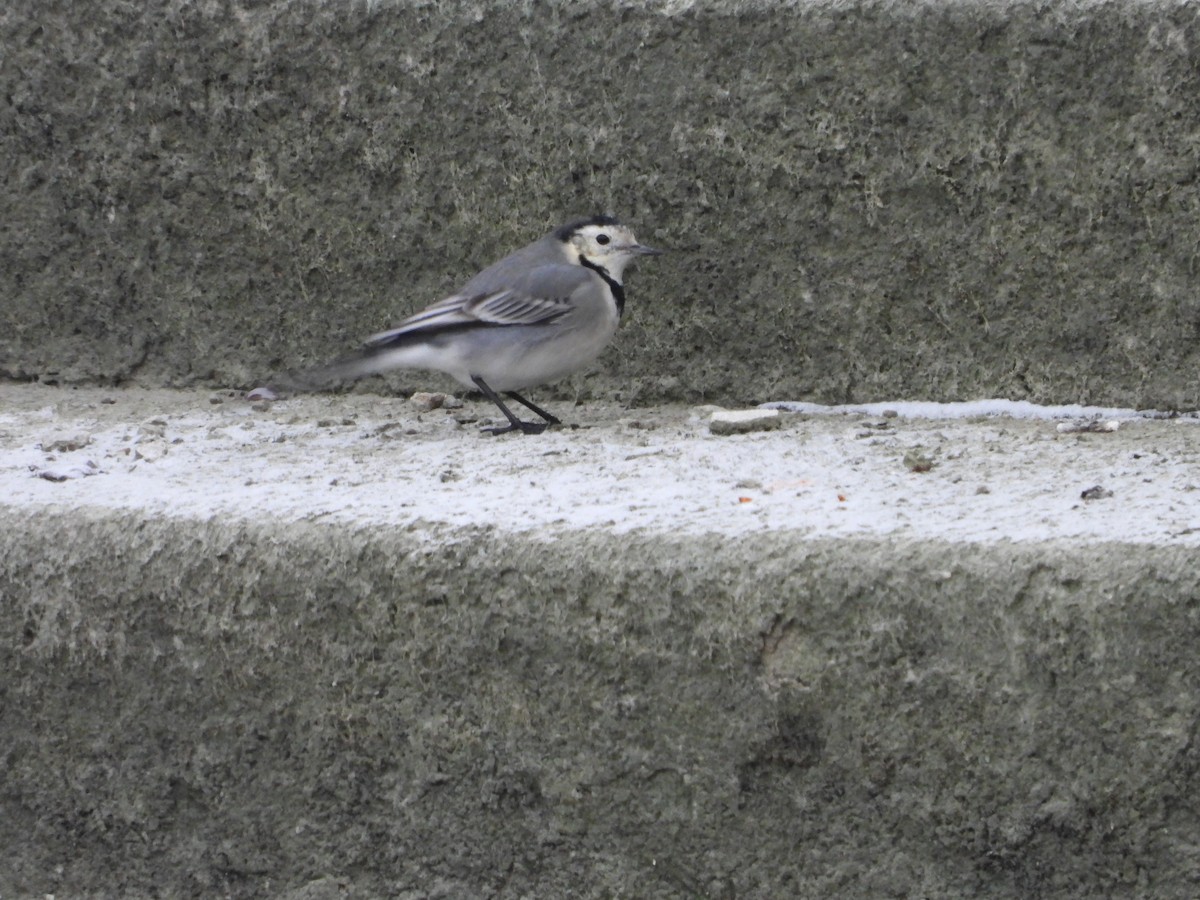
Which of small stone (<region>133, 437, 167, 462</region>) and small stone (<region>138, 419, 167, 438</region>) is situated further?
small stone (<region>138, 419, 167, 438</region>)

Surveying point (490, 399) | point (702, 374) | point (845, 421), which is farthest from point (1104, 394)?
point (490, 399)

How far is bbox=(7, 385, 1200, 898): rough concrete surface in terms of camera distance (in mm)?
2623

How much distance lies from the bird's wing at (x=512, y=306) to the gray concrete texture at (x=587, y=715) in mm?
1136

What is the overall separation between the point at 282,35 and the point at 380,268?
2.08 ft

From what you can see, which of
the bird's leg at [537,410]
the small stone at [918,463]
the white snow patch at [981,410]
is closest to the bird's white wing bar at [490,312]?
the bird's leg at [537,410]

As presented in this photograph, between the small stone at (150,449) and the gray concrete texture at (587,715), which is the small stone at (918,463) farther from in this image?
the small stone at (150,449)

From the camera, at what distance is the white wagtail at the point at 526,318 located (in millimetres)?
4051

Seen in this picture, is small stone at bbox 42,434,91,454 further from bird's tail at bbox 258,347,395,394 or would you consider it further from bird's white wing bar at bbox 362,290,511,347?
bird's white wing bar at bbox 362,290,511,347

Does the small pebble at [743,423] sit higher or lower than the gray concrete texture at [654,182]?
lower

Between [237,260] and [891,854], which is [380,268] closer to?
[237,260]

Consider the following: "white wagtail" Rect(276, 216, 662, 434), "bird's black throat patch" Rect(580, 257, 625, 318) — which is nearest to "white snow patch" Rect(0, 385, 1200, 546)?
"white wagtail" Rect(276, 216, 662, 434)

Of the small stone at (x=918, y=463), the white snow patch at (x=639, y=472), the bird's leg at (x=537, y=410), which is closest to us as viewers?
the white snow patch at (x=639, y=472)

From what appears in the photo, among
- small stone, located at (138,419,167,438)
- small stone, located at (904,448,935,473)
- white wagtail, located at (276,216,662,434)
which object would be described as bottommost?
small stone, located at (138,419,167,438)

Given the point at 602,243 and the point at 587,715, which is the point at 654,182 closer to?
the point at 602,243
